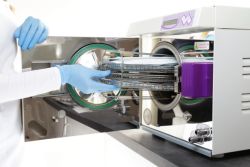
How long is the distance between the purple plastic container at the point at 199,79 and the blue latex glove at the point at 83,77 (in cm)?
32

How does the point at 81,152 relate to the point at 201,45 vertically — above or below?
below

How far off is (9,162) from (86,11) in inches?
44.5

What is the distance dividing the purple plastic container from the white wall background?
92cm

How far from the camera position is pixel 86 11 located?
1.91 metres

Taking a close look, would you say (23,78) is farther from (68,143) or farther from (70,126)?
(68,143)

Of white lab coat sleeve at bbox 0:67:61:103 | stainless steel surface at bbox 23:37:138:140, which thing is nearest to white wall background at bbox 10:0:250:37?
stainless steel surface at bbox 23:37:138:140

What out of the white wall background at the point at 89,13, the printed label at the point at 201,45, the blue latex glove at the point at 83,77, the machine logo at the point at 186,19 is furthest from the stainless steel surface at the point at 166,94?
the white wall background at the point at 89,13

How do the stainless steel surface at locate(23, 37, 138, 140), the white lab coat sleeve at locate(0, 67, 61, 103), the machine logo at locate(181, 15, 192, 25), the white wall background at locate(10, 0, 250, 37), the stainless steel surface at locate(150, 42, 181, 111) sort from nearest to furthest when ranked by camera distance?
the white lab coat sleeve at locate(0, 67, 61, 103) → the machine logo at locate(181, 15, 192, 25) → the stainless steel surface at locate(150, 42, 181, 111) → the stainless steel surface at locate(23, 37, 138, 140) → the white wall background at locate(10, 0, 250, 37)

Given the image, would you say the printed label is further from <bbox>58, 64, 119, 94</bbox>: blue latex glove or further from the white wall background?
the white wall background

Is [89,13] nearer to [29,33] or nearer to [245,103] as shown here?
[29,33]

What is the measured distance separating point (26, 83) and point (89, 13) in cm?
105

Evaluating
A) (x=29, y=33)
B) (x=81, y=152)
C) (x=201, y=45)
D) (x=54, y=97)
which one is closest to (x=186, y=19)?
(x=201, y=45)

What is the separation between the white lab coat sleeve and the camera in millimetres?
951

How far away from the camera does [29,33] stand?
46.4 inches
